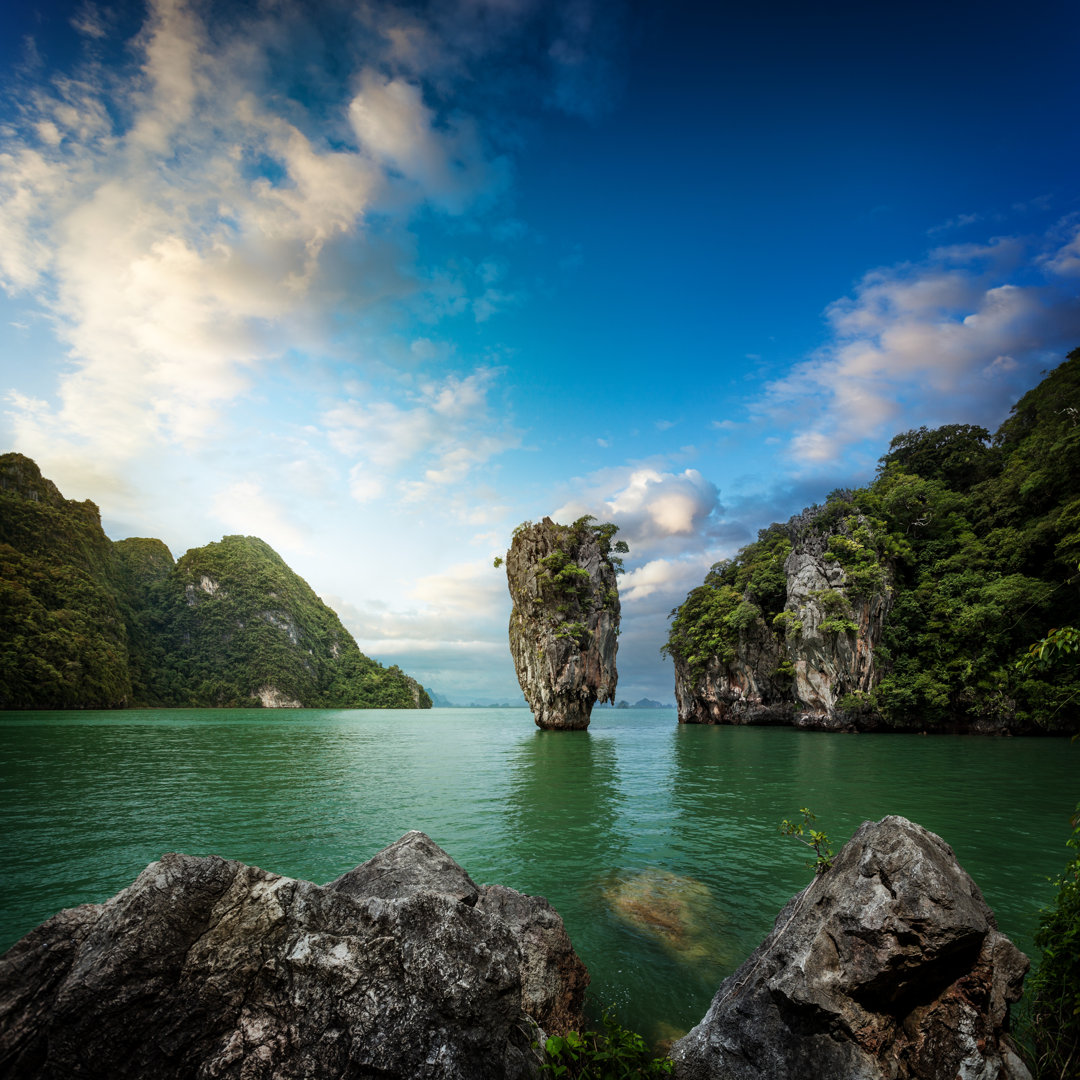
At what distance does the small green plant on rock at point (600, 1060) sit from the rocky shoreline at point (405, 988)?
15 centimetres

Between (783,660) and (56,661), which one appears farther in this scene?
(56,661)

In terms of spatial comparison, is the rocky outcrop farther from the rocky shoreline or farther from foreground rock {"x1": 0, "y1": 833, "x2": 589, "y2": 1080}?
foreground rock {"x1": 0, "y1": 833, "x2": 589, "y2": 1080}

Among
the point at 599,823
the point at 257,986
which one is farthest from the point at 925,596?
the point at 257,986

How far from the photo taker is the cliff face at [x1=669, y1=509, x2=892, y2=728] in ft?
129

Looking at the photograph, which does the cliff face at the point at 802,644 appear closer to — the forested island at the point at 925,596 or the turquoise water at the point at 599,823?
the forested island at the point at 925,596

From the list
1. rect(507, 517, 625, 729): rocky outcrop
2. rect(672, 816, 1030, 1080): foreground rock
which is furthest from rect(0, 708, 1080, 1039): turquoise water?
rect(507, 517, 625, 729): rocky outcrop

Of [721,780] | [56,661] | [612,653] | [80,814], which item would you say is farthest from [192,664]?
[721,780]

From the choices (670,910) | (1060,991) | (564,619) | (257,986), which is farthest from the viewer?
(564,619)

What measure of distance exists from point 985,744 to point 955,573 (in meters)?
13.9

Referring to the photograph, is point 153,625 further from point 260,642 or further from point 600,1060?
point 600,1060

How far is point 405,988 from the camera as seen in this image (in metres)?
3.13

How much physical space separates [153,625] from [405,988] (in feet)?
432

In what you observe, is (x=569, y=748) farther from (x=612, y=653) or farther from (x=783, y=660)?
(x=783, y=660)

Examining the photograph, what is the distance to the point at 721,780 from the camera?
20.4 meters
